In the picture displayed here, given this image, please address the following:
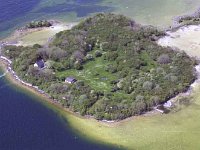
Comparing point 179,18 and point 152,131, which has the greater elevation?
point 179,18

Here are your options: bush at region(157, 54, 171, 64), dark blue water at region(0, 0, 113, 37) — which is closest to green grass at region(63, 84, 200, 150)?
bush at region(157, 54, 171, 64)

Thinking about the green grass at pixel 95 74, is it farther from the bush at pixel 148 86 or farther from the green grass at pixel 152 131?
the green grass at pixel 152 131

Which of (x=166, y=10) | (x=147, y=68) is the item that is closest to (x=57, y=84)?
(x=147, y=68)

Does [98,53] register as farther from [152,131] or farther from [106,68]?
[152,131]

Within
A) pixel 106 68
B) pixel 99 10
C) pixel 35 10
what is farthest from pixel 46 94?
pixel 35 10

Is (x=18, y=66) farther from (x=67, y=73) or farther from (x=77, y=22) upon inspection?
(x=77, y=22)

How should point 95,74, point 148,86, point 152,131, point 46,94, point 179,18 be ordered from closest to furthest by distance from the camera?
point 152,131 → point 148,86 → point 46,94 → point 95,74 → point 179,18
